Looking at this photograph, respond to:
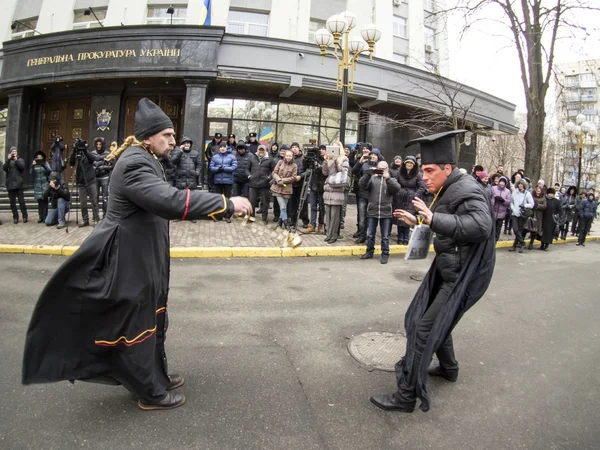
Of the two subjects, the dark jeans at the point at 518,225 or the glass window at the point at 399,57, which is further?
the glass window at the point at 399,57

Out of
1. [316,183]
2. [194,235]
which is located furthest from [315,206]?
[194,235]

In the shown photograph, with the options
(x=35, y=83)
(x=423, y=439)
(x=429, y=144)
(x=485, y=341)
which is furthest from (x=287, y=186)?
(x=35, y=83)

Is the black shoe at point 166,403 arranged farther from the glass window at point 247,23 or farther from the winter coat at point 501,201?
the glass window at point 247,23

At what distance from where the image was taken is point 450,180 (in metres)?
2.88

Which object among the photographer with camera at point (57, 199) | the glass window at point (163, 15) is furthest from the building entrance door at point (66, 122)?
the photographer with camera at point (57, 199)

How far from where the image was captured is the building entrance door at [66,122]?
54.8 ft

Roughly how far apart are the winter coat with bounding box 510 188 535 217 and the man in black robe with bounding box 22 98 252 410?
10.9 m

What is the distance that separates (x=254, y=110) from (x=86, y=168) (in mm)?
8771

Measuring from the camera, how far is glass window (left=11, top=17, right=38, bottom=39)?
59.8 feet

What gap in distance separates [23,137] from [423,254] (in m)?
18.6

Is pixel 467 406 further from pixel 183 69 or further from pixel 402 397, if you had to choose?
pixel 183 69

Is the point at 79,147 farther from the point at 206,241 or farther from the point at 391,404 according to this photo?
the point at 391,404

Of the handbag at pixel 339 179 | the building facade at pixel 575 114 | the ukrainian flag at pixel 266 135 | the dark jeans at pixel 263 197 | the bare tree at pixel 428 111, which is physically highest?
the building facade at pixel 575 114

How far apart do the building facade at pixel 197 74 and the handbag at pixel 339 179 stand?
764 cm
